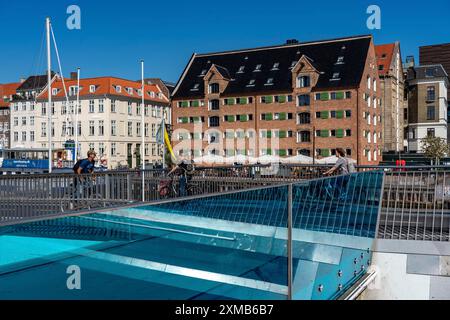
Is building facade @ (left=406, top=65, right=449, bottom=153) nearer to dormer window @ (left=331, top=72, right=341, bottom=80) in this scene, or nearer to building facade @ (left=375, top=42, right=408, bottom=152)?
building facade @ (left=375, top=42, right=408, bottom=152)

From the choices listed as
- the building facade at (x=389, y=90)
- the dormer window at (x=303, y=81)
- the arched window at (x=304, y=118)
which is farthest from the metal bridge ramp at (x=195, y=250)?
the building facade at (x=389, y=90)

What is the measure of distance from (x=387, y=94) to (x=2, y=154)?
185 feet

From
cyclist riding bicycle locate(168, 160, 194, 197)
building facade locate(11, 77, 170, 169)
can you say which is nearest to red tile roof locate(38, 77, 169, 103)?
building facade locate(11, 77, 170, 169)

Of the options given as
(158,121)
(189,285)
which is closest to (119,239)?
(189,285)

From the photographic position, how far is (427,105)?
83.5 meters

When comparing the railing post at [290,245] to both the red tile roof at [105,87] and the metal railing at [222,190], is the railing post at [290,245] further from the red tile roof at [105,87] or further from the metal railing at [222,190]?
the red tile roof at [105,87]

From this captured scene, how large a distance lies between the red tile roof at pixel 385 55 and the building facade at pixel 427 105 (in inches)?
433

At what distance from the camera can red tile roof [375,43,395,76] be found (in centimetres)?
7669

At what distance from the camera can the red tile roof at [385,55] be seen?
76.7m

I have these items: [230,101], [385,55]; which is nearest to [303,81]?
[230,101]

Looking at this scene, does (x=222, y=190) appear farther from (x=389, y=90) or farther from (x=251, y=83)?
(x=389, y=90)

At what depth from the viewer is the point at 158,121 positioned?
9006 centimetres

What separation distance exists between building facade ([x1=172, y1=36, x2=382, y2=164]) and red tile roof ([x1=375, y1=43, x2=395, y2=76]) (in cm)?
942

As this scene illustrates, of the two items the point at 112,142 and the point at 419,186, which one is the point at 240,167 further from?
the point at 112,142
